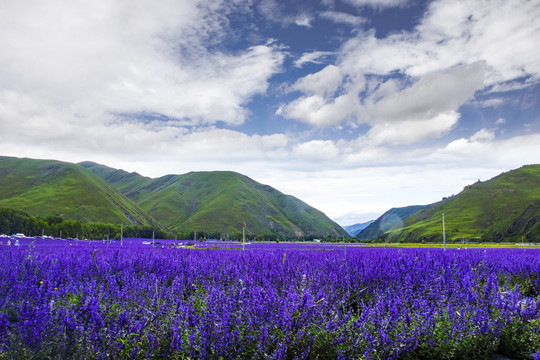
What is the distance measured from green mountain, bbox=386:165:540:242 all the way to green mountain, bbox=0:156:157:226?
125m

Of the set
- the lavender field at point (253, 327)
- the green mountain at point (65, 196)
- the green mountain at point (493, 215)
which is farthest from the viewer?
the green mountain at point (65, 196)

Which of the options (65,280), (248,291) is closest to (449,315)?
(248,291)

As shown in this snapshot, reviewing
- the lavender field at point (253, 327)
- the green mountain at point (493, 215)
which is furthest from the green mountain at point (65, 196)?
the lavender field at point (253, 327)

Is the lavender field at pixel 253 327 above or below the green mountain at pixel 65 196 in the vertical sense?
below

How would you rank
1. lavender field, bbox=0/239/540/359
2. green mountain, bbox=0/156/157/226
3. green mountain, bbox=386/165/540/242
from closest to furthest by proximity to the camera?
lavender field, bbox=0/239/540/359
green mountain, bbox=386/165/540/242
green mountain, bbox=0/156/157/226

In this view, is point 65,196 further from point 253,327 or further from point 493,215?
point 493,215

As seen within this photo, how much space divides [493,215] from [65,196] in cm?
18871

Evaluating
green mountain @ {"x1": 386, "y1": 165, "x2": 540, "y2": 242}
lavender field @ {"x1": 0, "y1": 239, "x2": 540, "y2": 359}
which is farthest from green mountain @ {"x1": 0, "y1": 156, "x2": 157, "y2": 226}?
lavender field @ {"x1": 0, "y1": 239, "x2": 540, "y2": 359}

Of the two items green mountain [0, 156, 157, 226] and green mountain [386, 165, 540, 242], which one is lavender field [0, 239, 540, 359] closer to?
green mountain [386, 165, 540, 242]

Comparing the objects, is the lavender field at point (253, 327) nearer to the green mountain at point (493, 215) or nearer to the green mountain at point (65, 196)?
the green mountain at point (493, 215)

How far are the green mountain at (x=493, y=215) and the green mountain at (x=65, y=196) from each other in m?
125

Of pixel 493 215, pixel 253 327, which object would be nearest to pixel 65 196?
pixel 253 327

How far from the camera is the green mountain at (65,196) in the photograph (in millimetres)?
135875

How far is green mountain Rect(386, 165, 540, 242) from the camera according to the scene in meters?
114
